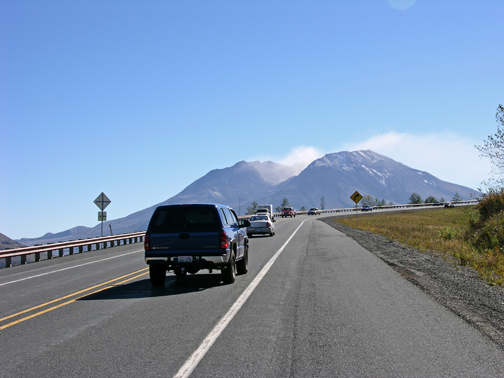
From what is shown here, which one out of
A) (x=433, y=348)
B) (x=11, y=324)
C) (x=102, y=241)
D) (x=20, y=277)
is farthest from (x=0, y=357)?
(x=102, y=241)

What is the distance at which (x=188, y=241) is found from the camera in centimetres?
1096

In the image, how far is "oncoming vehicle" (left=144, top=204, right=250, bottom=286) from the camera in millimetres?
10867

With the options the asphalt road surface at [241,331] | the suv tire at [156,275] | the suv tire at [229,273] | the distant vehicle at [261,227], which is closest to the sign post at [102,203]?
the distant vehicle at [261,227]

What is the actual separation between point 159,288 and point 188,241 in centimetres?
132

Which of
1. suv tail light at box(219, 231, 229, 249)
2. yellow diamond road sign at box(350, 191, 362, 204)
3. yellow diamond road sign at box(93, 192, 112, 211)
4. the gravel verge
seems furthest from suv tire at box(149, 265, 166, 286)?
yellow diamond road sign at box(350, 191, 362, 204)

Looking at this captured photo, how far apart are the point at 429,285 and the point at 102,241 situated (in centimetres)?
2047

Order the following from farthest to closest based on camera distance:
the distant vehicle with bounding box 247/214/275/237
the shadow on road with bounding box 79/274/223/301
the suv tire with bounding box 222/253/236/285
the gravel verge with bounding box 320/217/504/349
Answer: the distant vehicle with bounding box 247/214/275/237
the suv tire with bounding box 222/253/236/285
the shadow on road with bounding box 79/274/223/301
the gravel verge with bounding box 320/217/504/349

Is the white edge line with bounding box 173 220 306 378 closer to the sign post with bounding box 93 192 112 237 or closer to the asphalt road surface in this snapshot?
the asphalt road surface

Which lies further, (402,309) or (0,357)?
(402,309)

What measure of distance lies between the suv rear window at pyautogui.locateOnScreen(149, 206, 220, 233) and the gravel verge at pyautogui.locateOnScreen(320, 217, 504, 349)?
5.07 meters

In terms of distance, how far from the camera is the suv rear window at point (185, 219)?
11.1 meters

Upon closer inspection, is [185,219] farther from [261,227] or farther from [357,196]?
[357,196]

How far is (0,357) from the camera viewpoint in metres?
5.73

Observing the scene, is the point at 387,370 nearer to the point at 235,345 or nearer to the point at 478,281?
the point at 235,345
